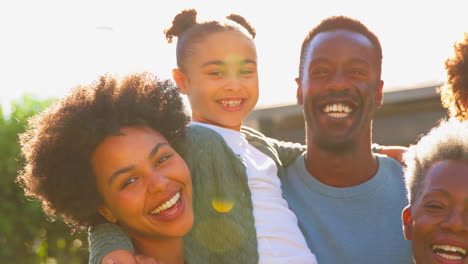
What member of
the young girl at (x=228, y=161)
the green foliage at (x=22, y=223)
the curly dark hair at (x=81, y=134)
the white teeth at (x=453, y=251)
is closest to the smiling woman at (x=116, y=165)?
the curly dark hair at (x=81, y=134)

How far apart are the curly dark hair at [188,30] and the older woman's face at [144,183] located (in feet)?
3.06

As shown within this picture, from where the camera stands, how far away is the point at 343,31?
4316 millimetres

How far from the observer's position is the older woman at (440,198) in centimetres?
326

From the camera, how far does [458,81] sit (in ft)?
14.5

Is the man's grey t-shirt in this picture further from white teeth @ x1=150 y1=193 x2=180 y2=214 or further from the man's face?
white teeth @ x1=150 y1=193 x2=180 y2=214

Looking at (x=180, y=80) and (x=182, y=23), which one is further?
(x=182, y=23)

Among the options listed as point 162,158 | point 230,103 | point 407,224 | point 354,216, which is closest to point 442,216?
point 407,224

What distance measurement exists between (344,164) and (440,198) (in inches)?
39.5

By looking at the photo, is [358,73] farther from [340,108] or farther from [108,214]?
[108,214]

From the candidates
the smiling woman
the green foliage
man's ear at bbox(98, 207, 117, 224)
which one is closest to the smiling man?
the smiling woman

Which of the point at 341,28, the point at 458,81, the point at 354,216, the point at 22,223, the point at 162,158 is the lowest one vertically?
the point at 22,223

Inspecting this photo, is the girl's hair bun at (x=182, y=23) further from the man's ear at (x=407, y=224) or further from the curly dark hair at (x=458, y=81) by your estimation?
the man's ear at (x=407, y=224)

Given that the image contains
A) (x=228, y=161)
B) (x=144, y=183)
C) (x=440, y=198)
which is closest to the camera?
(x=440, y=198)

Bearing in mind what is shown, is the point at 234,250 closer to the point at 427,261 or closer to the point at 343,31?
the point at 427,261
